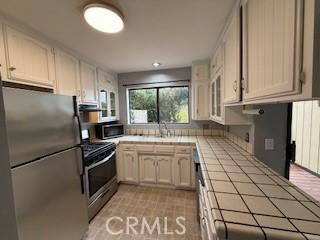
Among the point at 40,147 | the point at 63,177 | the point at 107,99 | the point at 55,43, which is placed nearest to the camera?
the point at 40,147

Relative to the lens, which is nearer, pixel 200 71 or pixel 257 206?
pixel 257 206

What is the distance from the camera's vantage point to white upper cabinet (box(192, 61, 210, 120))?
2889 millimetres

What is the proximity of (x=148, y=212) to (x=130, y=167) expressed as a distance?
945 millimetres

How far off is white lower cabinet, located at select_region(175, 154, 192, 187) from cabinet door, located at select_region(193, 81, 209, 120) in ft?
2.62

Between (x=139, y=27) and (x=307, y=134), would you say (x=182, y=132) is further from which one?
(x=307, y=134)

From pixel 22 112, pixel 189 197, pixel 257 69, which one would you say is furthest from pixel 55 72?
pixel 189 197

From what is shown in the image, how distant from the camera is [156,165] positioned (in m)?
2.88

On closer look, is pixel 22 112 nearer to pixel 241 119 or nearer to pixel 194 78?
pixel 241 119

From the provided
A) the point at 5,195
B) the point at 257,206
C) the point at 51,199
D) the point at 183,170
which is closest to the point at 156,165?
the point at 183,170

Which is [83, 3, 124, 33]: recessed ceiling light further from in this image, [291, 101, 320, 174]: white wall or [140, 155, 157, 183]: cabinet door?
[291, 101, 320, 174]: white wall

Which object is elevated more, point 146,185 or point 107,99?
point 107,99

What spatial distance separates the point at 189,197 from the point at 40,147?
2224 millimetres

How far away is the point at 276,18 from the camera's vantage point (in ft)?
2.53

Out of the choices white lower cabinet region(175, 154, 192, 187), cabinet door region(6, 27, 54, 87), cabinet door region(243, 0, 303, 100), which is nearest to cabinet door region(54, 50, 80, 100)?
cabinet door region(6, 27, 54, 87)
